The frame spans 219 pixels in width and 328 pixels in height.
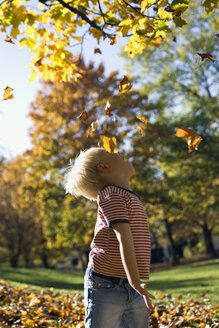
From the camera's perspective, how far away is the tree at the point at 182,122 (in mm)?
17922

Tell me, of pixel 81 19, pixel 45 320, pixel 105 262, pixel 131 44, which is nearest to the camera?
pixel 105 262

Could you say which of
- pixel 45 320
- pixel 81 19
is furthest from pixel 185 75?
pixel 45 320

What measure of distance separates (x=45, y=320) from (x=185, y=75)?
18616mm

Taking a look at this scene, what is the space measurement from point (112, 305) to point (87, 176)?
0.95 meters

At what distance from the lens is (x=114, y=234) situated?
102 inches

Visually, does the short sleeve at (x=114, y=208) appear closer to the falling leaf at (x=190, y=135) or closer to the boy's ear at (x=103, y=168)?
the boy's ear at (x=103, y=168)

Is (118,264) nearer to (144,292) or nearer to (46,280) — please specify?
(144,292)

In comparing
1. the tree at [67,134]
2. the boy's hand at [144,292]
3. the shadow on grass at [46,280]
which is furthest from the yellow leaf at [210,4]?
the tree at [67,134]

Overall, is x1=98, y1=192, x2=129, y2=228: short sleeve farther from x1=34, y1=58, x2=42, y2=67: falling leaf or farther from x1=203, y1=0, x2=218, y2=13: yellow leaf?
x1=34, y1=58, x2=42, y2=67: falling leaf

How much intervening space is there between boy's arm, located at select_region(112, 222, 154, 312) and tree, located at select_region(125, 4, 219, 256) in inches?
546

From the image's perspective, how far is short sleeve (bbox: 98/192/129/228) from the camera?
2.46m

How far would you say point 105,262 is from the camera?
2561 mm

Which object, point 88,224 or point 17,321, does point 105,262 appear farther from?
point 88,224

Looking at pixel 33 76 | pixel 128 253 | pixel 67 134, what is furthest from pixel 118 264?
pixel 67 134
